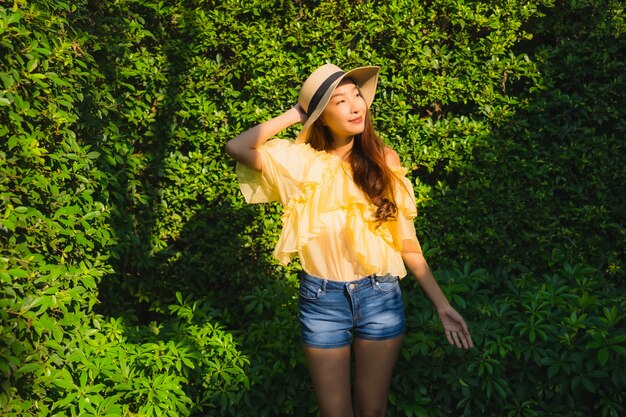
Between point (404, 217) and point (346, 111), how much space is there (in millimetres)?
503

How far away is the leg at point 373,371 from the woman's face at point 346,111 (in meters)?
0.87

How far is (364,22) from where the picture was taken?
4250 millimetres

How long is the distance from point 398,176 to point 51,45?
1.85m

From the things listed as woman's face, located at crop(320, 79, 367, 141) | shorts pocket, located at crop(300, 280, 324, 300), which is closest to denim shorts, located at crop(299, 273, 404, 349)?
shorts pocket, located at crop(300, 280, 324, 300)

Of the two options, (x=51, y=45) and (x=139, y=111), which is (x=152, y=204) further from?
(x=51, y=45)

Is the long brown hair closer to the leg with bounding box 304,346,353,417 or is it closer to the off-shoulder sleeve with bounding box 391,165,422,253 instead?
the off-shoulder sleeve with bounding box 391,165,422,253

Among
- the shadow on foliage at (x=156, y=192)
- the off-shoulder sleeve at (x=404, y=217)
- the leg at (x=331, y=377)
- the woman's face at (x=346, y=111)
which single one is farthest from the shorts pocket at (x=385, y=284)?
the shadow on foliage at (x=156, y=192)

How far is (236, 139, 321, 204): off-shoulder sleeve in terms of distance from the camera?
2.56m

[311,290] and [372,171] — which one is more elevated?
[372,171]

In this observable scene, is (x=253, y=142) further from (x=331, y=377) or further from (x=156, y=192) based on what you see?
(x=156, y=192)

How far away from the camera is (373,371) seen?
98.2 inches

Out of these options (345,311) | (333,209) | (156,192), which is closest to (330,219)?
(333,209)

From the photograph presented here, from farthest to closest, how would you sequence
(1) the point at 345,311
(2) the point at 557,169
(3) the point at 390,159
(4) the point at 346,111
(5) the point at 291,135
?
(5) the point at 291,135, (2) the point at 557,169, (3) the point at 390,159, (4) the point at 346,111, (1) the point at 345,311

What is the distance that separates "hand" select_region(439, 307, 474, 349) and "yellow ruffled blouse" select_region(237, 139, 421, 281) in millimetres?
257
